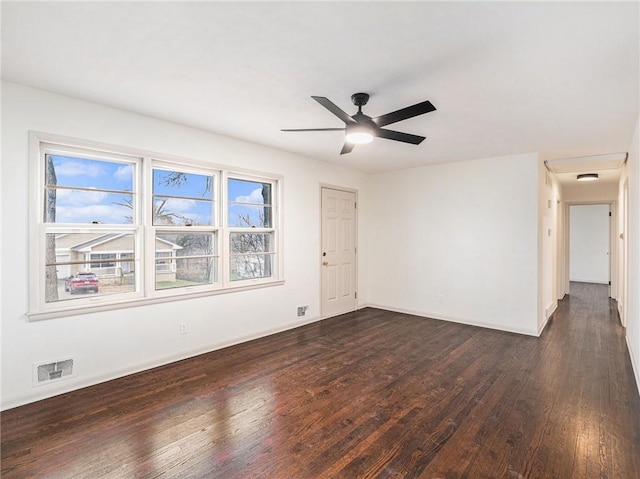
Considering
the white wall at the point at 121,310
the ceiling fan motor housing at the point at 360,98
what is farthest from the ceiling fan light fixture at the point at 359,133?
the white wall at the point at 121,310

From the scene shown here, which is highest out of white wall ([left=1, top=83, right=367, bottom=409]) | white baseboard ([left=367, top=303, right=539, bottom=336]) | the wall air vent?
white wall ([left=1, top=83, right=367, bottom=409])

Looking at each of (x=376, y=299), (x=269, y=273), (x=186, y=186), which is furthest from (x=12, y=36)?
(x=376, y=299)

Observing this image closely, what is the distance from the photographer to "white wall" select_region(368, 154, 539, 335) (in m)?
4.71

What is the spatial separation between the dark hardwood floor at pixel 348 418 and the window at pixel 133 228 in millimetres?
867

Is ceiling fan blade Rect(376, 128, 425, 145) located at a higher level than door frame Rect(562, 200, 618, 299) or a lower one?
higher

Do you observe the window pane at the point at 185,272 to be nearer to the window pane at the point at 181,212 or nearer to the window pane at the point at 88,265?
the window pane at the point at 88,265

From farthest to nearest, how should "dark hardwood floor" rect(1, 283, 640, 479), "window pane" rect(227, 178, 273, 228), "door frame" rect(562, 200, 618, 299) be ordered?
"door frame" rect(562, 200, 618, 299)
"window pane" rect(227, 178, 273, 228)
"dark hardwood floor" rect(1, 283, 640, 479)

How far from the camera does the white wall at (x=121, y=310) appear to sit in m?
2.65

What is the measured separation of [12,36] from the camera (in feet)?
6.60

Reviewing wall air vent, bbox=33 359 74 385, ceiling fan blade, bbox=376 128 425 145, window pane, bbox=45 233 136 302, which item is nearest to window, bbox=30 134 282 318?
window pane, bbox=45 233 136 302

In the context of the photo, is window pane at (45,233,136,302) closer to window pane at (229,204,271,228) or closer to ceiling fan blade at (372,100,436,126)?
window pane at (229,204,271,228)

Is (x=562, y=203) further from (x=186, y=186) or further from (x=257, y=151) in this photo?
(x=186, y=186)

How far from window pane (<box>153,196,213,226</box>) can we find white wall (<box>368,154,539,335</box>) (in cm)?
336

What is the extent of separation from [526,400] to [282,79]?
10.8 feet
